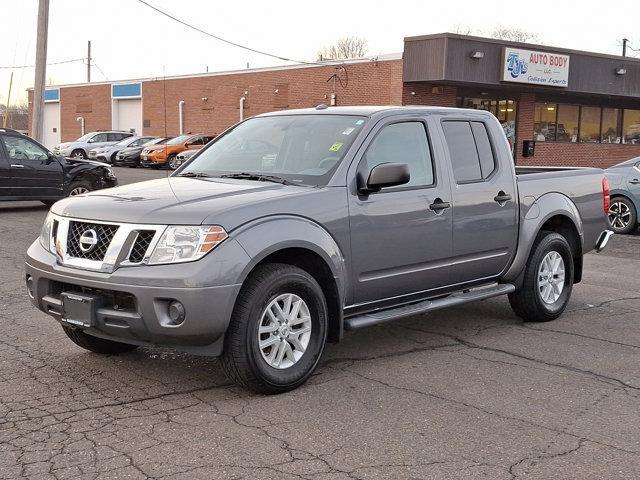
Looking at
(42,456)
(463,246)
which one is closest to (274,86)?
(463,246)

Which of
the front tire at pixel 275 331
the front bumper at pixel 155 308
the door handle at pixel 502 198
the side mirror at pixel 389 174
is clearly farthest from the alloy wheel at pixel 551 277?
the front bumper at pixel 155 308

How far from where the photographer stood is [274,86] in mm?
35938

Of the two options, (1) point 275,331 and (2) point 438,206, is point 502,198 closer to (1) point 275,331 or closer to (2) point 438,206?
(2) point 438,206

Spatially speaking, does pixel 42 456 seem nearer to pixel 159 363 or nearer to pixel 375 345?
pixel 159 363

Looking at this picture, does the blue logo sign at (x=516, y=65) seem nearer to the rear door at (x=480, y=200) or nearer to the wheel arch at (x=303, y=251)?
the rear door at (x=480, y=200)

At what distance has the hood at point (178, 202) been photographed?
14.9 ft

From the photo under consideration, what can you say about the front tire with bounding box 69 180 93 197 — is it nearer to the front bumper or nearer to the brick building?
the front bumper

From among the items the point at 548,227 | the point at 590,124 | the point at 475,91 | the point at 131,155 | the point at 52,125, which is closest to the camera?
the point at 548,227

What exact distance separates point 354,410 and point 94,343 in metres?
2.08

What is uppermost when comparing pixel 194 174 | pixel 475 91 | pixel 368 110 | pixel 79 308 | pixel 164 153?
pixel 475 91

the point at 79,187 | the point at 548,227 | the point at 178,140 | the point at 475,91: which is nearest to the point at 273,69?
the point at 178,140

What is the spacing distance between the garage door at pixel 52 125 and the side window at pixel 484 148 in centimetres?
5044

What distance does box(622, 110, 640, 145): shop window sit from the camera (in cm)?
3722

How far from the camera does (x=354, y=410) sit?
15.0 feet
